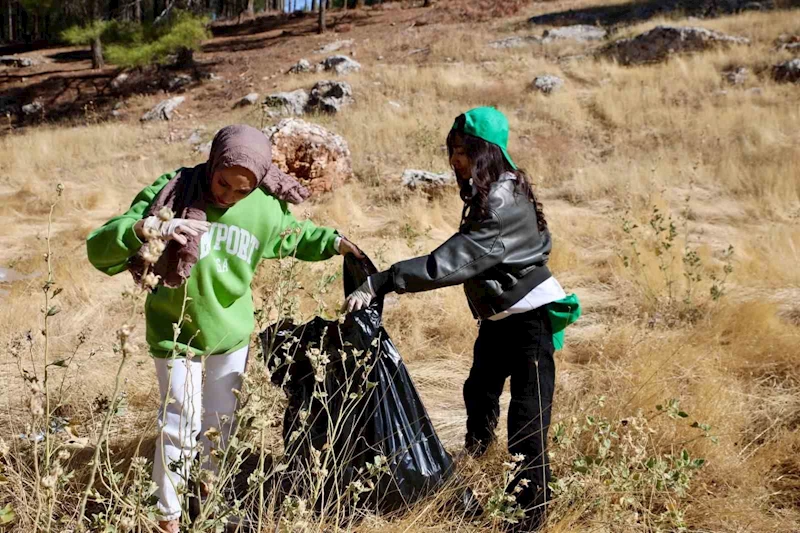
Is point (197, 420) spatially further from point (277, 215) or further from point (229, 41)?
point (229, 41)

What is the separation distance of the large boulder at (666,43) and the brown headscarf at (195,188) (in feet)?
43.4

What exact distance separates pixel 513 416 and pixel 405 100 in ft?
36.7

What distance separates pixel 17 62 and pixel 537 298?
2629 centimetres

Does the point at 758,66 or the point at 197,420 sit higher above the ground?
the point at 758,66

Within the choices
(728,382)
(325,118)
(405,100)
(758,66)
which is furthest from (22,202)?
(758,66)

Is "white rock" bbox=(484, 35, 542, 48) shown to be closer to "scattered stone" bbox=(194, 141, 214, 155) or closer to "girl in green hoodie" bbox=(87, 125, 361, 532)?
"scattered stone" bbox=(194, 141, 214, 155)

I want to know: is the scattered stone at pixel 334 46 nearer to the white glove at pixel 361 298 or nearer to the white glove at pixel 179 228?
the white glove at pixel 361 298

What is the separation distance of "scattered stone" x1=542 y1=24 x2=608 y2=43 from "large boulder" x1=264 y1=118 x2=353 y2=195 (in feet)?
31.9

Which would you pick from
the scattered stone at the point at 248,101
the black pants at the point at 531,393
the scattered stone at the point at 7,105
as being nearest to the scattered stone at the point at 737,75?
the scattered stone at the point at 248,101

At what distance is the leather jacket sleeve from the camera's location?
1.95 meters

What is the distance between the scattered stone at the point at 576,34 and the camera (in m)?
16.0

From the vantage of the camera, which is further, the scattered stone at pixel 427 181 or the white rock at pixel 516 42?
the white rock at pixel 516 42

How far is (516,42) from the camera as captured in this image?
16375 mm

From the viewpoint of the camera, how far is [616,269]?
16.7ft
